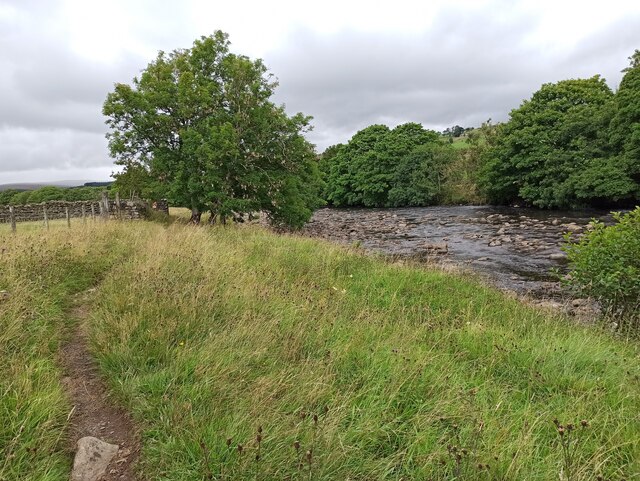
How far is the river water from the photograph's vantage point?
44.7ft

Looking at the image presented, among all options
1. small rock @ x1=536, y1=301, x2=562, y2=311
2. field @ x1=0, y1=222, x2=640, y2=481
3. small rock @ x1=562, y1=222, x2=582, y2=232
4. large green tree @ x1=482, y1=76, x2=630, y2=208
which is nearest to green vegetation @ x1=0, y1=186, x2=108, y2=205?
large green tree @ x1=482, y1=76, x2=630, y2=208

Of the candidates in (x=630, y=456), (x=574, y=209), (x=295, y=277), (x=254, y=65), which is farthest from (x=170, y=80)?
(x=574, y=209)

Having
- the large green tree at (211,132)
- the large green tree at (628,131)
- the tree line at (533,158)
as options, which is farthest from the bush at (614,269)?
the large green tree at (628,131)

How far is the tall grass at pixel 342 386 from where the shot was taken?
2.71 metres

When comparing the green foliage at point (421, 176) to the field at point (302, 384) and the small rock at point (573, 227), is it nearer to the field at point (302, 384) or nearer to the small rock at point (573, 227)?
the small rock at point (573, 227)

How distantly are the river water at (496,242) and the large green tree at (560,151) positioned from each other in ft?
6.81

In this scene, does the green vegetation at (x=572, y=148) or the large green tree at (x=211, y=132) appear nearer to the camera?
the large green tree at (x=211, y=132)

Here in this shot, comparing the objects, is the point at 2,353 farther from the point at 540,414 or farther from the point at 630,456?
the point at 630,456

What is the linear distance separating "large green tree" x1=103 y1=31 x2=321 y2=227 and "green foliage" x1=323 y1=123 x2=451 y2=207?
34.5m

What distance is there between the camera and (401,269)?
32.9 ft

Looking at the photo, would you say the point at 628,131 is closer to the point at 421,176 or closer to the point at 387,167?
the point at 421,176

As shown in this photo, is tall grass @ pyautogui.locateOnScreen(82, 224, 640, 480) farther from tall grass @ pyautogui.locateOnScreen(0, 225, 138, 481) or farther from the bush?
the bush

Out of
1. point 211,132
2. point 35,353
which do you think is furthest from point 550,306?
point 211,132

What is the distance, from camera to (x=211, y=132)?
1869 centimetres
